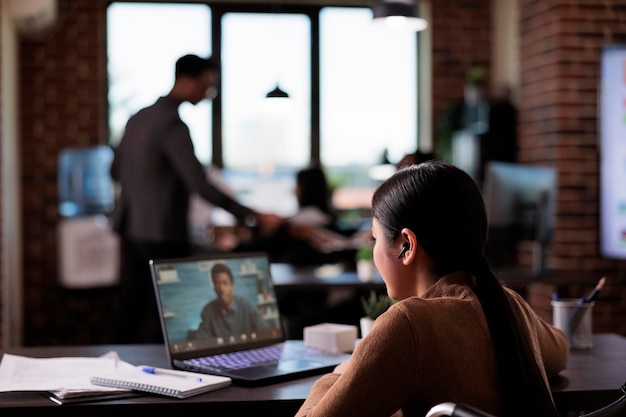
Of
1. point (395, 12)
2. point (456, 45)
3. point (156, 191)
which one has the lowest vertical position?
point (156, 191)

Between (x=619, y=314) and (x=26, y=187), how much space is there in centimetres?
401

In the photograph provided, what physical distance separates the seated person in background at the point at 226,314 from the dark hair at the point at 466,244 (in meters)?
0.71

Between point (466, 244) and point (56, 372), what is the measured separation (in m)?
1.00

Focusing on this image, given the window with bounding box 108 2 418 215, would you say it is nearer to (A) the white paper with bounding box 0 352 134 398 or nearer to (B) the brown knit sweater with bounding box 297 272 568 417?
(A) the white paper with bounding box 0 352 134 398

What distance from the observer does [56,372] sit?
1992mm

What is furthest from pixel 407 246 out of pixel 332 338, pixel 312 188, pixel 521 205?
pixel 312 188

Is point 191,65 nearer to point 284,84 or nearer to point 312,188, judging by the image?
point 312,188

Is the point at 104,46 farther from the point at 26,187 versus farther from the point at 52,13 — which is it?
the point at 26,187

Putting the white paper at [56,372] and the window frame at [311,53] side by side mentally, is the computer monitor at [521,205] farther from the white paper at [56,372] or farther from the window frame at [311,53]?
the window frame at [311,53]

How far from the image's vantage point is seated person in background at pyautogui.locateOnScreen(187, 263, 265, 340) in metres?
2.13

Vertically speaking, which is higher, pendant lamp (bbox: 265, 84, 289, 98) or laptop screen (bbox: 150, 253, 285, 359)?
pendant lamp (bbox: 265, 84, 289, 98)

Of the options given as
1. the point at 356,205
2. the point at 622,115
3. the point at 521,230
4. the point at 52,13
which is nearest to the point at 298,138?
the point at 356,205

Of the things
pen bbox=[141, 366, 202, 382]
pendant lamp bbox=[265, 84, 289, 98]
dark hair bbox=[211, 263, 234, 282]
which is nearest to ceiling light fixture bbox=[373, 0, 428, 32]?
pendant lamp bbox=[265, 84, 289, 98]

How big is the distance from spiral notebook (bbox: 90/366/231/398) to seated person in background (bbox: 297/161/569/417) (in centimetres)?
29
